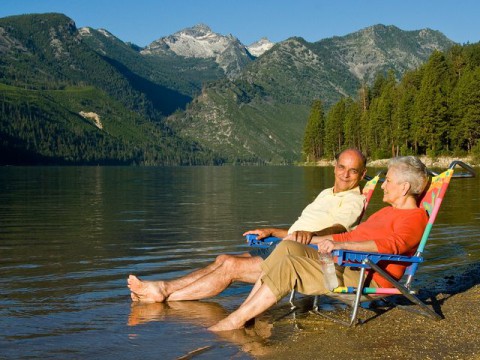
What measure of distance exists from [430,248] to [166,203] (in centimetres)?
1892

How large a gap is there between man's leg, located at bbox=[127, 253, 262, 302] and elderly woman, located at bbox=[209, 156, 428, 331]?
1.07 metres

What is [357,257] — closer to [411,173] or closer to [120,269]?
[411,173]

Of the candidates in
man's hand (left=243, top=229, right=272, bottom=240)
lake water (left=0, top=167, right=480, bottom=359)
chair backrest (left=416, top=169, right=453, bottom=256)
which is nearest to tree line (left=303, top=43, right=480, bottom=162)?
lake water (left=0, top=167, right=480, bottom=359)

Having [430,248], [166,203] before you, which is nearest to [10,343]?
[430,248]

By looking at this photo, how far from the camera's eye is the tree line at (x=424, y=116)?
3364 inches

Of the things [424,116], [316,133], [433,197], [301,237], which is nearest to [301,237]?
[301,237]

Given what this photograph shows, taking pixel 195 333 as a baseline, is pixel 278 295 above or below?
above

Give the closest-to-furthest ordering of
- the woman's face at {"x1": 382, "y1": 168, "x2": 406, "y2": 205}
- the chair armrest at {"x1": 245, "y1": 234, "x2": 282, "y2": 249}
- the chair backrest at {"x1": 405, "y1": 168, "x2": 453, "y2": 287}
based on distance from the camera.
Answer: the woman's face at {"x1": 382, "y1": 168, "x2": 406, "y2": 205}
the chair backrest at {"x1": 405, "y1": 168, "x2": 453, "y2": 287}
the chair armrest at {"x1": 245, "y1": 234, "x2": 282, "y2": 249}

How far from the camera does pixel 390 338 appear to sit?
6.60 meters

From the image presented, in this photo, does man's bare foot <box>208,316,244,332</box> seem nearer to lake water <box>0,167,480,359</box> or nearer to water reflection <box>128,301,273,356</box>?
water reflection <box>128,301,273,356</box>

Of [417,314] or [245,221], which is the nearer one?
[417,314]

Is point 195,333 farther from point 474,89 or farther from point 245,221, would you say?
point 474,89

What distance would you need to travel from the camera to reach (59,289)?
31.8ft

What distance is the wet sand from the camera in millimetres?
6035
